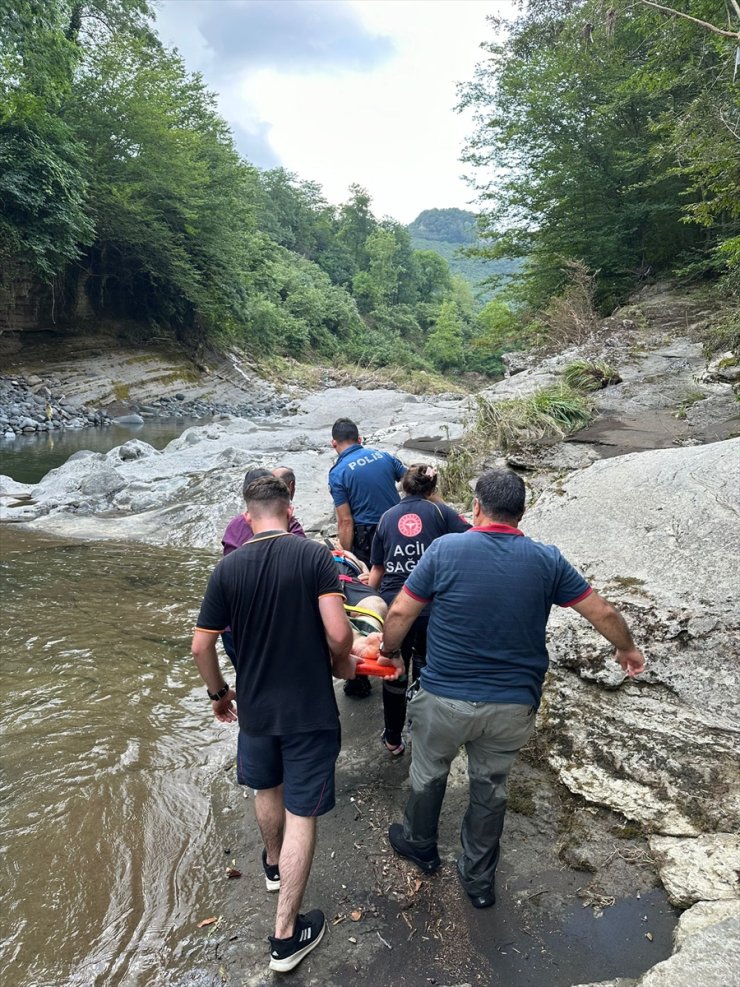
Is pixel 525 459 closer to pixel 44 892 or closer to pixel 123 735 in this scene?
pixel 123 735

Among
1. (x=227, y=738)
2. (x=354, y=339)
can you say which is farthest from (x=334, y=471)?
(x=354, y=339)

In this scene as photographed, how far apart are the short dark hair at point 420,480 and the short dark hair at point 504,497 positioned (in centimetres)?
85

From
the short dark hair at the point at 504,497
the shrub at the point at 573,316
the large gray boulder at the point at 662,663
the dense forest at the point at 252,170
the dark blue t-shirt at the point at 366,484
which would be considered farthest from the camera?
the shrub at the point at 573,316

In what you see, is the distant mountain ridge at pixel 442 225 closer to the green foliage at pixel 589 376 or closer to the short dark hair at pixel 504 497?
the green foliage at pixel 589 376

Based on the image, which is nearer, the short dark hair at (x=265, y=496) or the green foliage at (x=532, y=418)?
the short dark hair at (x=265, y=496)

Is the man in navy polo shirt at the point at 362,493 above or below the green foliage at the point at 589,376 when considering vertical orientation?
below

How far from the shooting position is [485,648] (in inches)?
96.8

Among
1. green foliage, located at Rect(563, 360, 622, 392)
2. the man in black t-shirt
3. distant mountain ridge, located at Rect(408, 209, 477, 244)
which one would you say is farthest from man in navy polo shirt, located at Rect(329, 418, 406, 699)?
distant mountain ridge, located at Rect(408, 209, 477, 244)

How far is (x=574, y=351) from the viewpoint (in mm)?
11578

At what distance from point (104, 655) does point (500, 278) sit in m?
16.4

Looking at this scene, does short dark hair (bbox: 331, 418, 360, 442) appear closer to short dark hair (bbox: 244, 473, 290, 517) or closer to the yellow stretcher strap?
the yellow stretcher strap

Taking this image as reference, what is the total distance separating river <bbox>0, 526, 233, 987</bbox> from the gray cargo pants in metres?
1.10

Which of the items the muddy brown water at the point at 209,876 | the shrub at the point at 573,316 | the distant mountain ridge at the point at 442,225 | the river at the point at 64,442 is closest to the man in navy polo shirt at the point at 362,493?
the muddy brown water at the point at 209,876

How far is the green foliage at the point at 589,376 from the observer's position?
31.0ft
